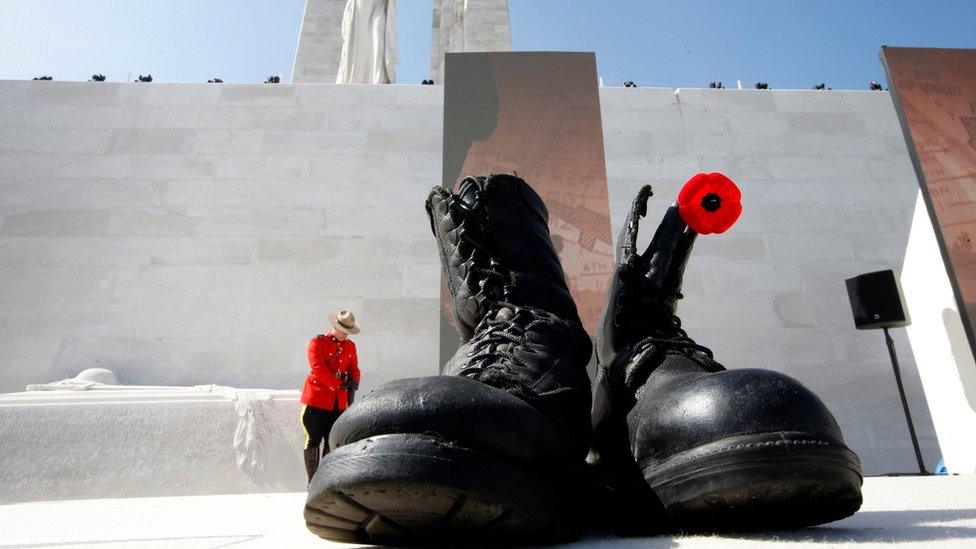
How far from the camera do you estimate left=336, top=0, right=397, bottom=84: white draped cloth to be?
274 inches

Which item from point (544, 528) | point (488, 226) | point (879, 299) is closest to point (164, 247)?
point (488, 226)

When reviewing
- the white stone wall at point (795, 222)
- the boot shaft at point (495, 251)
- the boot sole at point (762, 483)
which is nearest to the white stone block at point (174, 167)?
the white stone wall at point (795, 222)

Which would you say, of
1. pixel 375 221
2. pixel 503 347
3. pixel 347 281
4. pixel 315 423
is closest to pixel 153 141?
pixel 375 221

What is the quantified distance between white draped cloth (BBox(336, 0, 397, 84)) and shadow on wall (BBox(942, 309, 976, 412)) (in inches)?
247

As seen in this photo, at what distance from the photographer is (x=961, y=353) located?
268 centimetres

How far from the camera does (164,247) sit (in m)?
4.28

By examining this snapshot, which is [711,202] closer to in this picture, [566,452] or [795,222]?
[566,452]

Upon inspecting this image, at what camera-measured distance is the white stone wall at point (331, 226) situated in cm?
394

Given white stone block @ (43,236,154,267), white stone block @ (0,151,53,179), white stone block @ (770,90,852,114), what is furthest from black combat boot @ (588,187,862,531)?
white stone block @ (0,151,53,179)

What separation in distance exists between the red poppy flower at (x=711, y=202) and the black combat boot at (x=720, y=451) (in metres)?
0.20

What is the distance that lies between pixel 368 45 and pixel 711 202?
7.21 metres

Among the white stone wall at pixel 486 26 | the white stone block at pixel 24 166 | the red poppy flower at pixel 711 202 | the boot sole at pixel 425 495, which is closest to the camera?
the boot sole at pixel 425 495

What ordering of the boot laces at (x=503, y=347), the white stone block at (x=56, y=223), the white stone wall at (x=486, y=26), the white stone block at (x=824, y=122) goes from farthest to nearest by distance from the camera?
the white stone wall at (x=486, y=26)
the white stone block at (x=824, y=122)
the white stone block at (x=56, y=223)
the boot laces at (x=503, y=347)

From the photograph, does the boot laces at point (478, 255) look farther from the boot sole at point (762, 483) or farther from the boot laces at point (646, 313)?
the boot sole at point (762, 483)
